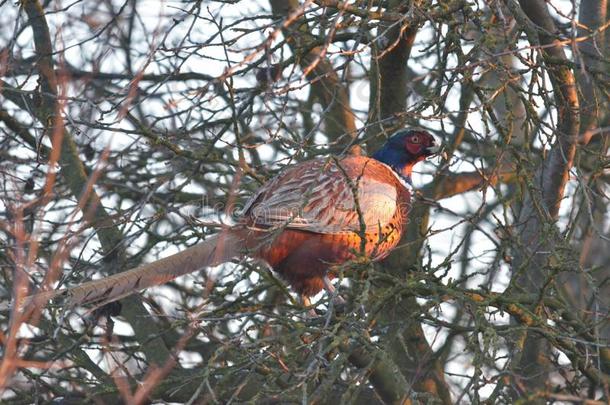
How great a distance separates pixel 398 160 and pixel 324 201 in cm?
126

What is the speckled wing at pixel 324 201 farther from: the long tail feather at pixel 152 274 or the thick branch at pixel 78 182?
the thick branch at pixel 78 182

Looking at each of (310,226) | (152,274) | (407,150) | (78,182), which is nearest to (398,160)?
(407,150)

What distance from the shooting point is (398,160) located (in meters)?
7.59

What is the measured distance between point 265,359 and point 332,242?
2.02 meters

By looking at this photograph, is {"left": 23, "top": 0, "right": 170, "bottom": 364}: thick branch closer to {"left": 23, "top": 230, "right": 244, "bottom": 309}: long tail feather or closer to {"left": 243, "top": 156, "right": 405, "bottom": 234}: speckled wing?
{"left": 23, "top": 230, "right": 244, "bottom": 309}: long tail feather

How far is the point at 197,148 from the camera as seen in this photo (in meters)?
6.52

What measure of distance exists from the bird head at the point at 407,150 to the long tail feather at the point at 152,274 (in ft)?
6.07

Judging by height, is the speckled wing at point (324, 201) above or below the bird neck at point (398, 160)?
below

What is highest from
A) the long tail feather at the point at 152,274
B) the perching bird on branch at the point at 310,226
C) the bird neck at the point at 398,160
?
the bird neck at the point at 398,160

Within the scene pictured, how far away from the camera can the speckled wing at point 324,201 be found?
6211mm

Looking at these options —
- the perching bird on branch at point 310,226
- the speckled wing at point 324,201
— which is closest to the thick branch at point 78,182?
the perching bird on branch at point 310,226

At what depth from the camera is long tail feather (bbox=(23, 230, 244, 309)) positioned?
5.23 m

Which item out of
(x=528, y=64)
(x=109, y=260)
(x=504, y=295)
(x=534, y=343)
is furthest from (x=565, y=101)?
(x=109, y=260)

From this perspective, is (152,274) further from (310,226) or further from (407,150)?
(407,150)
